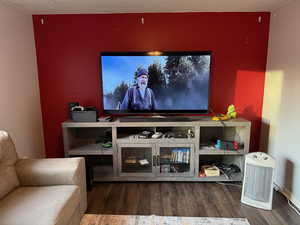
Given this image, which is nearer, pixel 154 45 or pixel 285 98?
pixel 285 98

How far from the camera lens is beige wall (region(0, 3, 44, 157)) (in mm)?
2273

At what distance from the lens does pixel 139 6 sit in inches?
96.0

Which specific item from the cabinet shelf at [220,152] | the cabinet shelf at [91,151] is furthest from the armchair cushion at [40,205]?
the cabinet shelf at [220,152]

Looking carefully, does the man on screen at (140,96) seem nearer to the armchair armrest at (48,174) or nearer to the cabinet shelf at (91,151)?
the cabinet shelf at (91,151)

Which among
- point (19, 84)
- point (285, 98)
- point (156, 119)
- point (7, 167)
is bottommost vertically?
point (7, 167)

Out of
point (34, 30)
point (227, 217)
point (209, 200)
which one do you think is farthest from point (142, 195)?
point (34, 30)

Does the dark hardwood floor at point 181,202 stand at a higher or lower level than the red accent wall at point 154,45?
lower

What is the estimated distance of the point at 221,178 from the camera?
103 inches

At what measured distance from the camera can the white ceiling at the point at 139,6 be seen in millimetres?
2273

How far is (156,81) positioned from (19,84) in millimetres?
1729

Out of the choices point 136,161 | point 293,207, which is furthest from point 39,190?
point 293,207

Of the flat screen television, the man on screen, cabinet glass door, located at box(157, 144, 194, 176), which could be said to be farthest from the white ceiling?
cabinet glass door, located at box(157, 144, 194, 176)

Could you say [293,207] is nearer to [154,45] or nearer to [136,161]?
[136,161]

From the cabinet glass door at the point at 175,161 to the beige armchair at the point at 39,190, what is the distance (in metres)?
1.05
